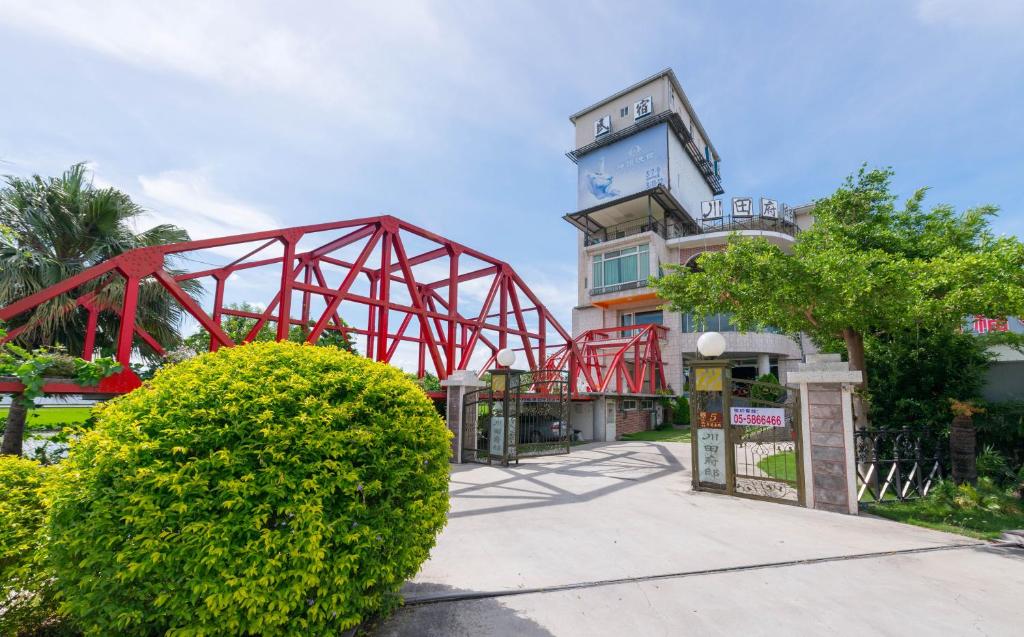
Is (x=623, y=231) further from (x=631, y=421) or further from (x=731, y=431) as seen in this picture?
(x=731, y=431)

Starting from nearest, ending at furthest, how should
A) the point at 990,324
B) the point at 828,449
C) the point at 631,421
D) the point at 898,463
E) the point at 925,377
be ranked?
the point at 828,449, the point at 898,463, the point at 925,377, the point at 990,324, the point at 631,421

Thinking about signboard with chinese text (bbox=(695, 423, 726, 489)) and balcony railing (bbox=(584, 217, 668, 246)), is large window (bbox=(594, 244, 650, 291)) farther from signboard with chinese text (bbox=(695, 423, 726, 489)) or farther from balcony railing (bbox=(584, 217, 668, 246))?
signboard with chinese text (bbox=(695, 423, 726, 489))

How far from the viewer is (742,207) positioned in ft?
91.0

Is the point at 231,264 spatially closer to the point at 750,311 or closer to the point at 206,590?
the point at 206,590

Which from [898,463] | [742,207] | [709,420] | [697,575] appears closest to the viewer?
[697,575]

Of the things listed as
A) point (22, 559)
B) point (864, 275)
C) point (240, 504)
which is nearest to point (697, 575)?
point (240, 504)

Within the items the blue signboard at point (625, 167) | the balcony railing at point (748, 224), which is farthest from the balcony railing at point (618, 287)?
the balcony railing at point (748, 224)

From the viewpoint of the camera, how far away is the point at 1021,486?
24.0 feet

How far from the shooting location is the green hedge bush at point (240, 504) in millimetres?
2305

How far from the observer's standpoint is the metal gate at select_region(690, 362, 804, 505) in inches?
289

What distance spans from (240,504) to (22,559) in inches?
58.1

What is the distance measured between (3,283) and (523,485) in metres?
9.80

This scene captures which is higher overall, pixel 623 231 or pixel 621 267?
pixel 623 231

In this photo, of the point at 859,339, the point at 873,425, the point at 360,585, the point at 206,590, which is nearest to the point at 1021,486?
the point at 873,425
